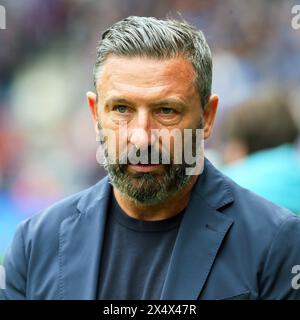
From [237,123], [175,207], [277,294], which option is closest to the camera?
[277,294]

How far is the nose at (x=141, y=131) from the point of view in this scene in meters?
1.62

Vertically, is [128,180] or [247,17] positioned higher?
[247,17]

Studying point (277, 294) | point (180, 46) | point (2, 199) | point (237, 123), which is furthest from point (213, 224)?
point (2, 199)

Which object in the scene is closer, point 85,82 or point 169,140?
point 169,140

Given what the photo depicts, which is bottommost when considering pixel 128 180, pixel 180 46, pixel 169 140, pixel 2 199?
pixel 2 199

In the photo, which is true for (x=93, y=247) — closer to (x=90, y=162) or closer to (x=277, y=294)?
(x=277, y=294)

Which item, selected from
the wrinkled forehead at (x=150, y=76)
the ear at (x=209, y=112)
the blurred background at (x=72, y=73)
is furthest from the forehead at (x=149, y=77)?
the blurred background at (x=72, y=73)

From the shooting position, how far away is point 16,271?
5.83ft

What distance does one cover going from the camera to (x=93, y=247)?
67.4 inches

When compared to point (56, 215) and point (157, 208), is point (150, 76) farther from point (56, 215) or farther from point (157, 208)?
point (56, 215)

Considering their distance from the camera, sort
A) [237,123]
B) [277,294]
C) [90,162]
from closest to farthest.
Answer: [277,294] → [237,123] → [90,162]

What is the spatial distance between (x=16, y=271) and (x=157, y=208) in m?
0.42

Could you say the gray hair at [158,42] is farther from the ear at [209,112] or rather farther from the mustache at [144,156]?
the mustache at [144,156]

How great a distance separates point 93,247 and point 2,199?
2.11m
